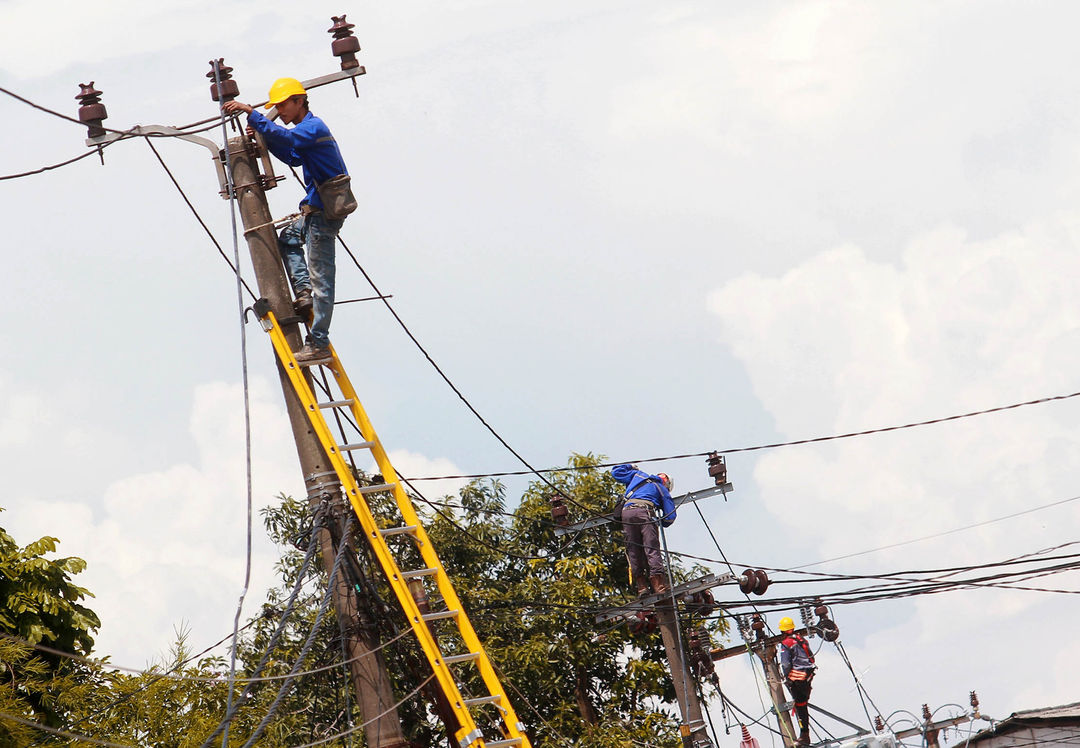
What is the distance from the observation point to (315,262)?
29.1ft

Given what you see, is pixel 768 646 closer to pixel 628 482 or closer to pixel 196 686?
pixel 628 482

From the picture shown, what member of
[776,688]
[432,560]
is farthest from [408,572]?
[776,688]

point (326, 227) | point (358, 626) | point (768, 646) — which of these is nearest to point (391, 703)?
point (358, 626)

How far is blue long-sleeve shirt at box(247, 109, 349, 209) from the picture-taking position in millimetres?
8641

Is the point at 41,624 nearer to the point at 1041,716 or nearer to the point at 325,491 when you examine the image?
the point at 325,491

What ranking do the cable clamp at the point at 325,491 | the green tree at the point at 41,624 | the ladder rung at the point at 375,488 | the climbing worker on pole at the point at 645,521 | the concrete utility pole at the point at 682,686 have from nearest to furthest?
the cable clamp at the point at 325,491 → the ladder rung at the point at 375,488 → the green tree at the point at 41,624 → the concrete utility pole at the point at 682,686 → the climbing worker on pole at the point at 645,521

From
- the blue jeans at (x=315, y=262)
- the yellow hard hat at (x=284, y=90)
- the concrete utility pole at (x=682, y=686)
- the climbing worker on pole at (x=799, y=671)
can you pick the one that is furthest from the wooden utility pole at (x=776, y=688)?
the yellow hard hat at (x=284, y=90)

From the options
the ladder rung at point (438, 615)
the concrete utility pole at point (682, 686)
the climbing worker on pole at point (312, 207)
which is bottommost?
the ladder rung at point (438, 615)

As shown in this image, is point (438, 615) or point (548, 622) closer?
point (438, 615)

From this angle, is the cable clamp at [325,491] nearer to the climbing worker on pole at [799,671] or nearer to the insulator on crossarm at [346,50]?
the insulator on crossarm at [346,50]

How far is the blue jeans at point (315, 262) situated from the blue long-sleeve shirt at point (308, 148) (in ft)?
0.55

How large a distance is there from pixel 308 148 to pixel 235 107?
61cm

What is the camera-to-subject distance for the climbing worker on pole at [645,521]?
14.3 metres

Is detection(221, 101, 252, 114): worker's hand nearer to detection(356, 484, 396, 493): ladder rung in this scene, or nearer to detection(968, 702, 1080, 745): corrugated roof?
detection(356, 484, 396, 493): ladder rung
